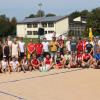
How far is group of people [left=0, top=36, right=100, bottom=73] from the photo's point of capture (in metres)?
18.3

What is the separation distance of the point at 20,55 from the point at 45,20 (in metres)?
79.0

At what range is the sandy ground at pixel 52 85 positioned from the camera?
38.8ft

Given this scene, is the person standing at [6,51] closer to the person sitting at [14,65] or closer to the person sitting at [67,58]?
the person sitting at [14,65]

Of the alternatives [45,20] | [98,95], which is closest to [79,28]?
[45,20]

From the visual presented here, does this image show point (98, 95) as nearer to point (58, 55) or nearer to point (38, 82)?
point (38, 82)

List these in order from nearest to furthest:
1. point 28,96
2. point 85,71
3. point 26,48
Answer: point 28,96 → point 85,71 → point 26,48

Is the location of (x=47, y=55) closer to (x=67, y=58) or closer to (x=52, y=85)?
(x=67, y=58)

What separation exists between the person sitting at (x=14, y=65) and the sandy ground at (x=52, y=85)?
0.62 m

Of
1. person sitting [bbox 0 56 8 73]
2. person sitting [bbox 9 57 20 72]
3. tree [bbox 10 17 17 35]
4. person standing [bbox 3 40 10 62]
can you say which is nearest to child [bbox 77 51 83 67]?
person sitting [bbox 9 57 20 72]

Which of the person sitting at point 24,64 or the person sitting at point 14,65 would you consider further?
the person sitting at point 24,64

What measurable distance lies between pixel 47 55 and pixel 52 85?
522cm

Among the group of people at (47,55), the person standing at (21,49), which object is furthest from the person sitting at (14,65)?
the person standing at (21,49)

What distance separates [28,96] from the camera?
11.8m

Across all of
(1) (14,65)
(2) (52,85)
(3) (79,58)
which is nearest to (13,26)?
(3) (79,58)
